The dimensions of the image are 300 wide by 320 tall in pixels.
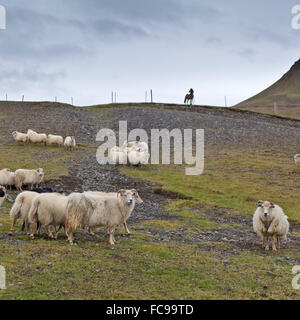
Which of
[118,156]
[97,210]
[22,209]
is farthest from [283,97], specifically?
[22,209]

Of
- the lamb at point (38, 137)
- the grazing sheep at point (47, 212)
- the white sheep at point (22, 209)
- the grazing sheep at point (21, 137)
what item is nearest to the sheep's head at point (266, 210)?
the grazing sheep at point (47, 212)

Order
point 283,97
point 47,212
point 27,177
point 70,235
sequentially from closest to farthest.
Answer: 1. point 70,235
2. point 47,212
3. point 27,177
4. point 283,97

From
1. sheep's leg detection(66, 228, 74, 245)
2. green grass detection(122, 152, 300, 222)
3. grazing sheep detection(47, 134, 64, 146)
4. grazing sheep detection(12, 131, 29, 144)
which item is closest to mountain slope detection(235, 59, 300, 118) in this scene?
green grass detection(122, 152, 300, 222)

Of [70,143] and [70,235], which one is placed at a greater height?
[70,143]

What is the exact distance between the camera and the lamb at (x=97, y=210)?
11891 millimetres

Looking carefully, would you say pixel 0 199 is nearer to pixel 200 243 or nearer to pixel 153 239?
pixel 153 239

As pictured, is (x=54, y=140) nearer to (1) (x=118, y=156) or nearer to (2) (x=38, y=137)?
(2) (x=38, y=137)

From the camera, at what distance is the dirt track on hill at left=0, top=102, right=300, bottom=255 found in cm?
2311

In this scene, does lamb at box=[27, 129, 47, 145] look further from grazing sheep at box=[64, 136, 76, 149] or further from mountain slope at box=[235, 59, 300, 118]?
mountain slope at box=[235, 59, 300, 118]

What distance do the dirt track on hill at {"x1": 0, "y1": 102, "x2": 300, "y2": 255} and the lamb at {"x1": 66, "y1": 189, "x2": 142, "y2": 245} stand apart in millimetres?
6388

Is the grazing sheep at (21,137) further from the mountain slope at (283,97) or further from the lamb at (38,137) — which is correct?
the mountain slope at (283,97)

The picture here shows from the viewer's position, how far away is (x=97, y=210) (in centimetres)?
1230

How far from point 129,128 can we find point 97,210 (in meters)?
30.0
